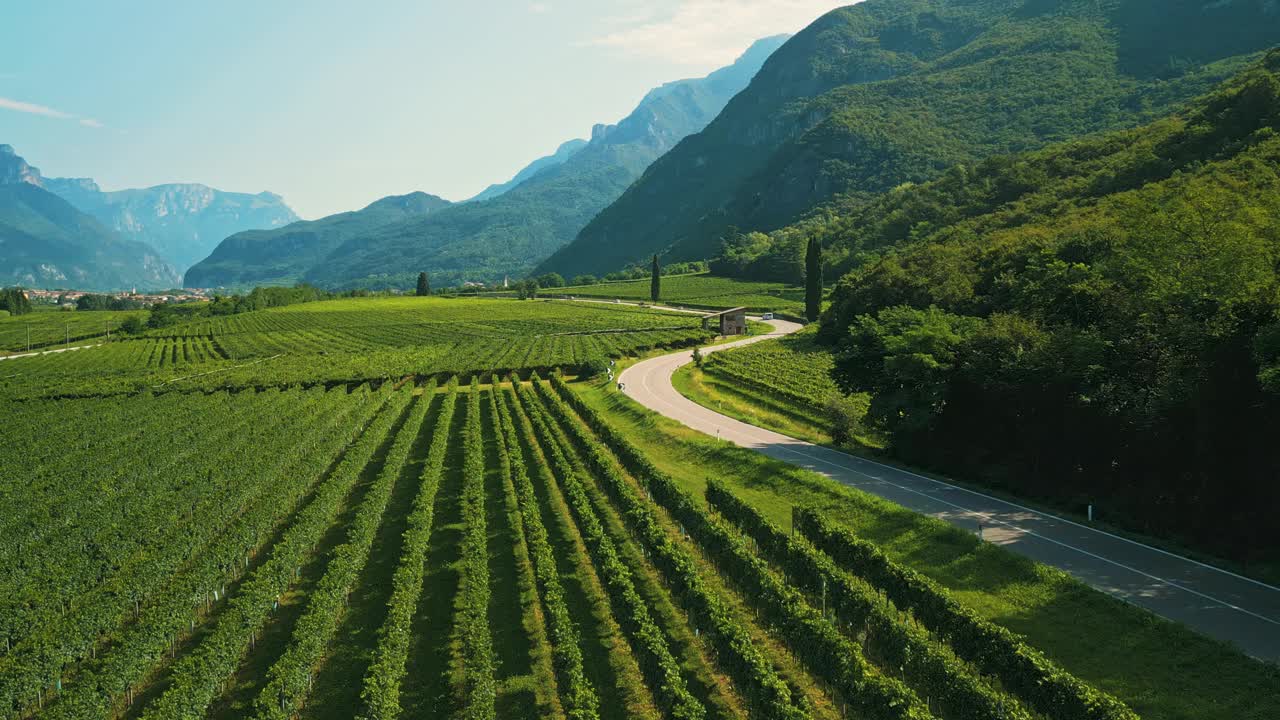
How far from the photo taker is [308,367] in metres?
81.1

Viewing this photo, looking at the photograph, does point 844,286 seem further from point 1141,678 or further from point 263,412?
point 1141,678

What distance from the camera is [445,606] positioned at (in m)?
24.7

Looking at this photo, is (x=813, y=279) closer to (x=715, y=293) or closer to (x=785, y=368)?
(x=785, y=368)

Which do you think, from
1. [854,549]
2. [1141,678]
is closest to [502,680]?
[854,549]

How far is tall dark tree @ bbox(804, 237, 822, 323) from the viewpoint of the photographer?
360ft

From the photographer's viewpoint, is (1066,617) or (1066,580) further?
(1066,580)

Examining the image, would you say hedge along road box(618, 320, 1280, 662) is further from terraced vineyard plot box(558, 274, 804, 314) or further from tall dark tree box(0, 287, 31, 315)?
tall dark tree box(0, 287, 31, 315)

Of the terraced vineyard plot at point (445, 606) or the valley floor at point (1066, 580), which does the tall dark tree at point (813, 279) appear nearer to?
the valley floor at point (1066, 580)

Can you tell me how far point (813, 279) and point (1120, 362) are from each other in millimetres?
82087

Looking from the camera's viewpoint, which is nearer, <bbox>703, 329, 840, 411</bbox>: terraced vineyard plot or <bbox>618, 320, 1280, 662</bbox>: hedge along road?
<bbox>618, 320, 1280, 662</bbox>: hedge along road

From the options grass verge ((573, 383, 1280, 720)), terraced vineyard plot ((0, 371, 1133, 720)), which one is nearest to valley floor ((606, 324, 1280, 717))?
grass verge ((573, 383, 1280, 720))

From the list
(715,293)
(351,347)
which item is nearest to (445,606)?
(351,347)

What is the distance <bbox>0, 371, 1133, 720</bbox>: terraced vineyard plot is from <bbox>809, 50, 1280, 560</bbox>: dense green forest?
42.5 feet

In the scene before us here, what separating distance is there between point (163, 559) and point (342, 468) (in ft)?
44.0
